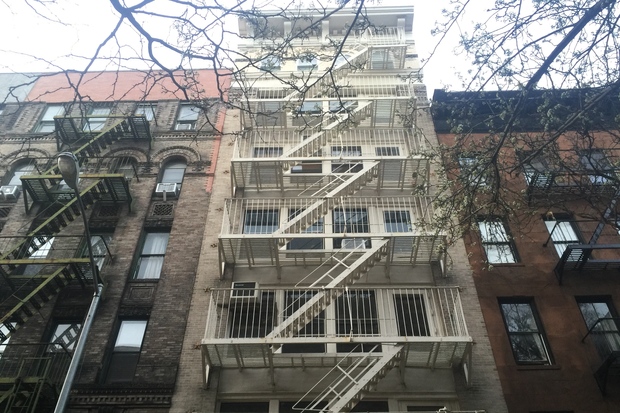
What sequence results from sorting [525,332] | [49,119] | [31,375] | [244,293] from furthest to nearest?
[49,119] → [244,293] → [525,332] → [31,375]

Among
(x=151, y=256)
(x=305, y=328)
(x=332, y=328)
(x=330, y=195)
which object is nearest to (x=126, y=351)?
(x=151, y=256)

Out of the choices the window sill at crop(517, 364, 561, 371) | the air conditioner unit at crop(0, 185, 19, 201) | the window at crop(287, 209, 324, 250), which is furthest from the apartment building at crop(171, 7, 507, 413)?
the air conditioner unit at crop(0, 185, 19, 201)

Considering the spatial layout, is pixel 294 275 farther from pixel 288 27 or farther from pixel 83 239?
pixel 288 27

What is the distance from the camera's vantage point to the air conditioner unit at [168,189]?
1744 cm

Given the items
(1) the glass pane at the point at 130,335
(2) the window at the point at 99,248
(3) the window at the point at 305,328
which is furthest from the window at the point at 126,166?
(3) the window at the point at 305,328

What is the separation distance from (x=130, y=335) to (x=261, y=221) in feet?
17.2

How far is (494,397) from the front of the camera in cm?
1179

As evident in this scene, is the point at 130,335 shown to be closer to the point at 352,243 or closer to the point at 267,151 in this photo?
the point at 352,243

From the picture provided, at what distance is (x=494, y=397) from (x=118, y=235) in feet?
38.9

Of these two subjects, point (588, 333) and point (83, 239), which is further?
point (83, 239)

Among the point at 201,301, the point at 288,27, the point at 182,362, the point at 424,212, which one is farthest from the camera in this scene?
the point at 288,27

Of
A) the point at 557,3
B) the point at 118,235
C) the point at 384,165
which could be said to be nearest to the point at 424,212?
the point at 384,165

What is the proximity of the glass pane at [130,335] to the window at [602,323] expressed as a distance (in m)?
11.6

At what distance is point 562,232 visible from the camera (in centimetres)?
1548
